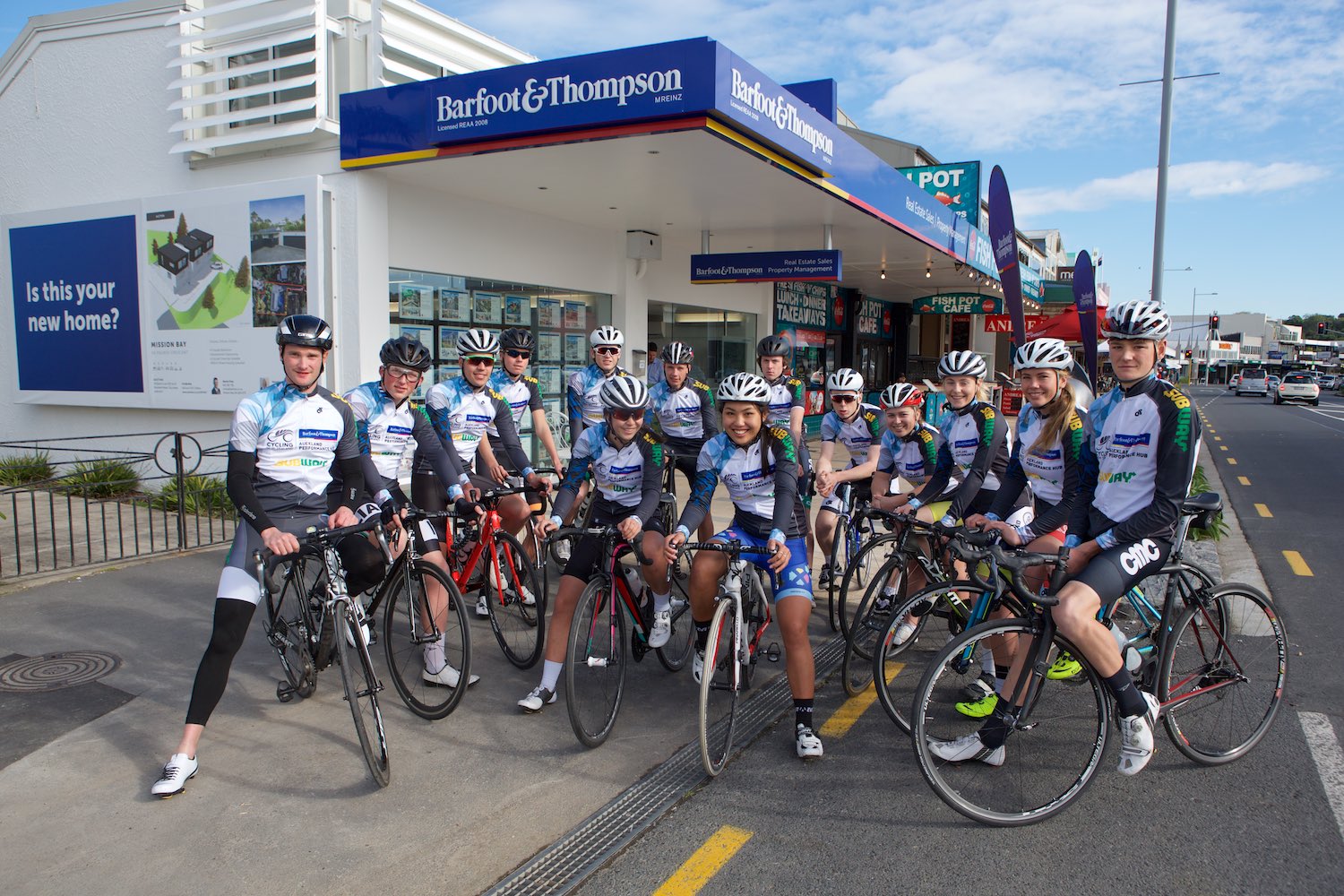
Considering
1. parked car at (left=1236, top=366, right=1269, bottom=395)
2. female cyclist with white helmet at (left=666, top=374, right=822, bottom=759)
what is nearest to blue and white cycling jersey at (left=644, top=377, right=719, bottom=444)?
female cyclist with white helmet at (left=666, top=374, right=822, bottom=759)

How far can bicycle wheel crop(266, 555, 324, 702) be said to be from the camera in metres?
4.38

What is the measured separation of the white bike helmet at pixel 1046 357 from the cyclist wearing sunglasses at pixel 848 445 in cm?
171

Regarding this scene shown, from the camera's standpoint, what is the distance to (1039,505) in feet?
17.1

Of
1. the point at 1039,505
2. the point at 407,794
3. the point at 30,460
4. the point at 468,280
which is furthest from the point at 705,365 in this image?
the point at 407,794

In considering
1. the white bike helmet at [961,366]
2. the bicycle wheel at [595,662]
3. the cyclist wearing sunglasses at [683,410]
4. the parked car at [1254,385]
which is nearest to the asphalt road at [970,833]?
the bicycle wheel at [595,662]

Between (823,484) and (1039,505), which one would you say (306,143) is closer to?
(823,484)

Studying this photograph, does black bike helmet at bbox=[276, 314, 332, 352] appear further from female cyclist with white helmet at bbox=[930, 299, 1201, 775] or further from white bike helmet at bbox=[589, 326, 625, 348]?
white bike helmet at bbox=[589, 326, 625, 348]

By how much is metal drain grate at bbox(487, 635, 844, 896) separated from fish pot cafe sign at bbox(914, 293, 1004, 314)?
20.1 metres

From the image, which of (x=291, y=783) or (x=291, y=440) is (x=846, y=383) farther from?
(x=291, y=783)

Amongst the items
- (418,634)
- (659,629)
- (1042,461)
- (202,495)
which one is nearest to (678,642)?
(659,629)

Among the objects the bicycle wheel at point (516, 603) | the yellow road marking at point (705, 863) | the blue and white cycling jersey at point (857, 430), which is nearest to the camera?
the yellow road marking at point (705, 863)

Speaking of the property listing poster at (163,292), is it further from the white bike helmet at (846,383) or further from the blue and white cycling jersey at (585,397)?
the white bike helmet at (846,383)

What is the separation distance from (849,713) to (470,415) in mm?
3327

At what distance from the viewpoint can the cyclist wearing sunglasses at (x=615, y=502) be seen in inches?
180
